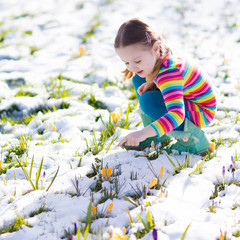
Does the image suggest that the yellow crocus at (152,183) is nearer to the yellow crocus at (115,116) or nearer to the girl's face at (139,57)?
the girl's face at (139,57)

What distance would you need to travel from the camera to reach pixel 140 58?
2217 mm

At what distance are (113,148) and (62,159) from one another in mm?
469

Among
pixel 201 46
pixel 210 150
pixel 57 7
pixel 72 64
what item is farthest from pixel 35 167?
pixel 57 7

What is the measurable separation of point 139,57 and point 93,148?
2.97ft

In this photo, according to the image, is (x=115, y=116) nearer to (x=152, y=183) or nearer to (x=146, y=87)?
(x=146, y=87)

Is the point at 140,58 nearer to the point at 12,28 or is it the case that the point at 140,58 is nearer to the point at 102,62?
the point at 102,62

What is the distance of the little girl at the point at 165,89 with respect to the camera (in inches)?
85.8

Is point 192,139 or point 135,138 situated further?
point 192,139

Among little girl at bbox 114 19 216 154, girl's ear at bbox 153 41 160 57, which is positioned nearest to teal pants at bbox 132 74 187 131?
little girl at bbox 114 19 216 154

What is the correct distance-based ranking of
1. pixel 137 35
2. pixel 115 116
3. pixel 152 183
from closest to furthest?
pixel 152 183 → pixel 137 35 → pixel 115 116

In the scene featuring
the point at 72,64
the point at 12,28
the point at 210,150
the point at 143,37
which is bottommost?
the point at 210,150

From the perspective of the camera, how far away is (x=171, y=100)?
2.23 m

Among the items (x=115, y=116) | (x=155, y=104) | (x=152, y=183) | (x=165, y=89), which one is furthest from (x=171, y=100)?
(x=115, y=116)

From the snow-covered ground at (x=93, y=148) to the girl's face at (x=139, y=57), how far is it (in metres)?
0.72
